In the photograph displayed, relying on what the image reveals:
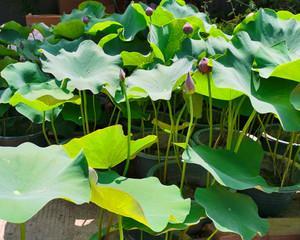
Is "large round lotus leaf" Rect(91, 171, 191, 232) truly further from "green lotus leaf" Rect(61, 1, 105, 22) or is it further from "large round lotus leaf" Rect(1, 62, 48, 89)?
"green lotus leaf" Rect(61, 1, 105, 22)

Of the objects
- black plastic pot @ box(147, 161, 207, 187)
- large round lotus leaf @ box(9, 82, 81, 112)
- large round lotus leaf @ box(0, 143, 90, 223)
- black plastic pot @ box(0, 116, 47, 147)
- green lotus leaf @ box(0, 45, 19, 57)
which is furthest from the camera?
green lotus leaf @ box(0, 45, 19, 57)

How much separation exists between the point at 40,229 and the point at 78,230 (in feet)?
0.38

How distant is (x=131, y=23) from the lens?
63.0 inches

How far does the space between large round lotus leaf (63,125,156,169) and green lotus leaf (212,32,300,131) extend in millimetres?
223

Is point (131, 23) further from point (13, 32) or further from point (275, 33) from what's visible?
point (13, 32)

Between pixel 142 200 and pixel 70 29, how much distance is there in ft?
3.45

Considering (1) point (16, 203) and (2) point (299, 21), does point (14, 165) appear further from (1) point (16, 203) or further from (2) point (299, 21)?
(2) point (299, 21)

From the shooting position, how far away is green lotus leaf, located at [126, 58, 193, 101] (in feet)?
3.41

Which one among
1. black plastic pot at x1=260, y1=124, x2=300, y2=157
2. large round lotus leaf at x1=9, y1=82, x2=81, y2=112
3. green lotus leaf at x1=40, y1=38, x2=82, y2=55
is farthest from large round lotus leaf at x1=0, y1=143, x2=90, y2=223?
black plastic pot at x1=260, y1=124, x2=300, y2=157

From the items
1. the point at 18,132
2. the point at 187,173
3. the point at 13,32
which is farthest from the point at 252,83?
the point at 13,32

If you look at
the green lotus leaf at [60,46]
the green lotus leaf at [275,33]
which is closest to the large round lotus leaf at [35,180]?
the green lotus leaf at [275,33]

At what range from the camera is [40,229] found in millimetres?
1335

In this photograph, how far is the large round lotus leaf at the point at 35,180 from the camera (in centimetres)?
66

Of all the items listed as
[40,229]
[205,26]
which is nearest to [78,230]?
[40,229]
